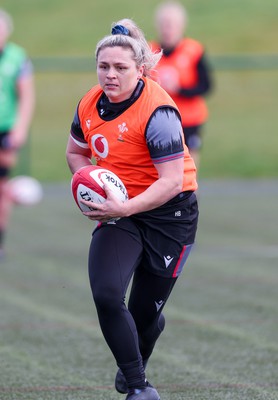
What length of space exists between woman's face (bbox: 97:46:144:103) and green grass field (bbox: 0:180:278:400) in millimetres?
1611

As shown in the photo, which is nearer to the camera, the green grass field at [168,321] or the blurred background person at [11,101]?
the green grass field at [168,321]

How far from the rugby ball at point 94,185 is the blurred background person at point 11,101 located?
5572 mm

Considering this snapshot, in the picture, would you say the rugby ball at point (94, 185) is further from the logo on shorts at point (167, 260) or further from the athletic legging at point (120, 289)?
the logo on shorts at point (167, 260)

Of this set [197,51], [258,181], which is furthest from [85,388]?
[258,181]

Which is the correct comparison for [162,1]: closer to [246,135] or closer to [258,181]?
[246,135]

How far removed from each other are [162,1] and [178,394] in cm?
3410

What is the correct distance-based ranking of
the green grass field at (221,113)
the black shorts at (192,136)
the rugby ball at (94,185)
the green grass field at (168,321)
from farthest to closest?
the green grass field at (221,113), the black shorts at (192,136), the green grass field at (168,321), the rugby ball at (94,185)

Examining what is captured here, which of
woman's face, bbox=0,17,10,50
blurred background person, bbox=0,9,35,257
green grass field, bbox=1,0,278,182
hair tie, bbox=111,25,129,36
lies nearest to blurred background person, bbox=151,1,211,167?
blurred background person, bbox=0,9,35,257

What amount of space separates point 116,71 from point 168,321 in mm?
2968

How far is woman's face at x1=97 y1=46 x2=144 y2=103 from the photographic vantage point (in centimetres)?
490

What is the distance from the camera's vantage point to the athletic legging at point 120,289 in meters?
4.84

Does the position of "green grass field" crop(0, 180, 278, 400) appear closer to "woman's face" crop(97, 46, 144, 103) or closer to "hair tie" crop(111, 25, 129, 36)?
"woman's face" crop(97, 46, 144, 103)

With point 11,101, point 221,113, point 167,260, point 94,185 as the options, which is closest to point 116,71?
point 94,185

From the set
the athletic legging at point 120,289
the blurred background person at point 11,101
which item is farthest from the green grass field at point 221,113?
the athletic legging at point 120,289
